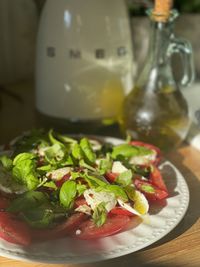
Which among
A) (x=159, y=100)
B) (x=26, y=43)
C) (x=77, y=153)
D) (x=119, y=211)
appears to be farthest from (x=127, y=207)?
(x=26, y=43)

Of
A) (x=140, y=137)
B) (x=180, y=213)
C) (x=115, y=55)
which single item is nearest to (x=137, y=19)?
(x=115, y=55)

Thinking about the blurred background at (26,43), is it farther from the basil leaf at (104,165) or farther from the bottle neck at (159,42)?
the basil leaf at (104,165)

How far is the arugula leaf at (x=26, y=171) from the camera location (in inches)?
19.1

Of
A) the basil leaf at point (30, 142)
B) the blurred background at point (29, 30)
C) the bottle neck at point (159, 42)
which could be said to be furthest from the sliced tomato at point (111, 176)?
the blurred background at point (29, 30)

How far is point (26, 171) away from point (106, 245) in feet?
0.41

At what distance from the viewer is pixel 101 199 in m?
0.46

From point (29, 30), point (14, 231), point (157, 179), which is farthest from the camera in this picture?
point (29, 30)

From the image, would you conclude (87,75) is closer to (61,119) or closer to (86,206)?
(61,119)

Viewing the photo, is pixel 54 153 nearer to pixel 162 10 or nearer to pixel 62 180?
pixel 62 180

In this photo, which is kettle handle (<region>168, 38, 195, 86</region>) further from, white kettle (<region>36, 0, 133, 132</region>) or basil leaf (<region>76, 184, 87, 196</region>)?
basil leaf (<region>76, 184, 87, 196</region>)

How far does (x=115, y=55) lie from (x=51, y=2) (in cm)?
13

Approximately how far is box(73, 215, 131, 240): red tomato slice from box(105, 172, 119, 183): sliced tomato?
0.06 metres

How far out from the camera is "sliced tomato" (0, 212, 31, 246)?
432mm

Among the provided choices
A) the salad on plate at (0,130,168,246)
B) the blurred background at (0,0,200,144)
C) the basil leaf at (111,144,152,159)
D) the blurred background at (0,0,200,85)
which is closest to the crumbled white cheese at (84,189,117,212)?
the salad on plate at (0,130,168,246)
